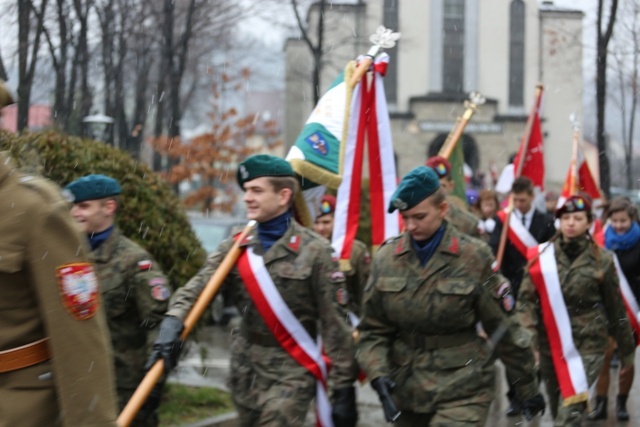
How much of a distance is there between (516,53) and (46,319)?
152 ft

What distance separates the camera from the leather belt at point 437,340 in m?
5.20

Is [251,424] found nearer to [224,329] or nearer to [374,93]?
[374,93]

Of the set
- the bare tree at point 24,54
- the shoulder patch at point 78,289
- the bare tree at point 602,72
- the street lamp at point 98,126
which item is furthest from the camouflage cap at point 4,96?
the bare tree at point 602,72

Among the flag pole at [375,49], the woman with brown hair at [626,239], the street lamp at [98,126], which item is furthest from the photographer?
the street lamp at [98,126]

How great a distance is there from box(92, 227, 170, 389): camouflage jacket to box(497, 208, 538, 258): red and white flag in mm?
5502

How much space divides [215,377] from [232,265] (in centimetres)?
587

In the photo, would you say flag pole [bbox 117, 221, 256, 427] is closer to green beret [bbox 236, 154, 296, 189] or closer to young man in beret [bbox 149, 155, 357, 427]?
young man in beret [bbox 149, 155, 357, 427]

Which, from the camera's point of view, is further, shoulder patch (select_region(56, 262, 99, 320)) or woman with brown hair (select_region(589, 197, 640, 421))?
woman with brown hair (select_region(589, 197, 640, 421))

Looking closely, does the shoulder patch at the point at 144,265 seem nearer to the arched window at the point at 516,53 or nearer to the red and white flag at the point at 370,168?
the red and white flag at the point at 370,168

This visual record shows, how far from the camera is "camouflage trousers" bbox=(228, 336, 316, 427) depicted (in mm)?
5430

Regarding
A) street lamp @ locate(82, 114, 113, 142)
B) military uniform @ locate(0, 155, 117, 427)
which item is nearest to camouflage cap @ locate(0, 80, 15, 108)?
military uniform @ locate(0, 155, 117, 427)

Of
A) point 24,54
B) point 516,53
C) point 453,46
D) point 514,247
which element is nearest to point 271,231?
point 514,247

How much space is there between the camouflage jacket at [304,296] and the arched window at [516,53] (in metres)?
43.0

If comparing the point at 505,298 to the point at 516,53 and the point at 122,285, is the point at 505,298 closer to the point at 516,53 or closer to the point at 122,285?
the point at 122,285
